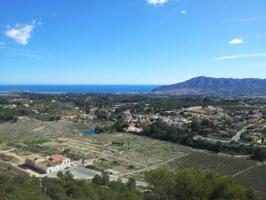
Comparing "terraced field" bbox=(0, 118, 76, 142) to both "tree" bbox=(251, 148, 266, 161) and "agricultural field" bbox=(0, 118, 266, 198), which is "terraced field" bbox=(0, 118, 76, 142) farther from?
"tree" bbox=(251, 148, 266, 161)

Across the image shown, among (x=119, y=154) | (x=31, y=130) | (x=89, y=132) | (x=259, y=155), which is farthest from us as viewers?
(x=89, y=132)

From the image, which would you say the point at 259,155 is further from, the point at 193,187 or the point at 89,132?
the point at 89,132

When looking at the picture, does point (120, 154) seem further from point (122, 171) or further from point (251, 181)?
point (251, 181)

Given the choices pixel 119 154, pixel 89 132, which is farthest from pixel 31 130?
pixel 119 154

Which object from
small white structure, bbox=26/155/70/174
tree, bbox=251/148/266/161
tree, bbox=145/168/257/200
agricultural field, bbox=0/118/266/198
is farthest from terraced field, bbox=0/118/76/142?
tree, bbox=145/168/257/200

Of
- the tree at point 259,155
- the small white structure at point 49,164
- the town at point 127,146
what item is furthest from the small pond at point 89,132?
the tree at point 259,155

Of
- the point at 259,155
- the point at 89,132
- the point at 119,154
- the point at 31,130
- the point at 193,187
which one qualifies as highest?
the point at 193,187

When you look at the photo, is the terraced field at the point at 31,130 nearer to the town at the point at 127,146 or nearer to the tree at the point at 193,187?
the town at the point at 127,146

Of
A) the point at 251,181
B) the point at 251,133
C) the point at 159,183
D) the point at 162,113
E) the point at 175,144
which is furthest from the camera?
the point at 162,113

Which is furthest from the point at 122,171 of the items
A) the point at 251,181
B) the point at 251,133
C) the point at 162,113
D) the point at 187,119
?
the point at 162,113

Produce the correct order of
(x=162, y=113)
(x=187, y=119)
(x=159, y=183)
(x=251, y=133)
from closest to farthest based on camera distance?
1. (x=159, y=183)
2. (x=251, y=133)
3. (x=187, y=119)
4. (x=162, y=113)
